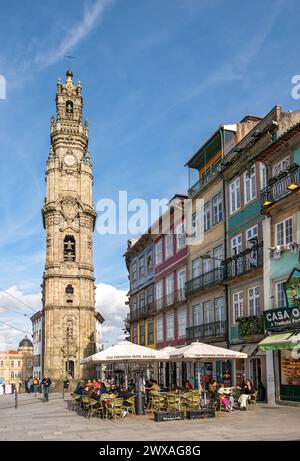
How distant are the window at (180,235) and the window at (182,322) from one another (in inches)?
171

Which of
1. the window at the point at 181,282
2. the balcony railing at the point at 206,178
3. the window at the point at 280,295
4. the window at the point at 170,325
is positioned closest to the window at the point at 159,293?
the window at the point at 170,325

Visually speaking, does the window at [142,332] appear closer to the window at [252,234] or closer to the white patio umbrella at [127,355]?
the window at [252,234]

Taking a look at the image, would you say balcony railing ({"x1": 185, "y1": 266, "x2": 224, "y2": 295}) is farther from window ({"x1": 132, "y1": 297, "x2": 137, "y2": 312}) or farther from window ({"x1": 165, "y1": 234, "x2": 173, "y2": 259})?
window ({"x1": 132, "y1": 297, "x2": 137, "y2": 312})

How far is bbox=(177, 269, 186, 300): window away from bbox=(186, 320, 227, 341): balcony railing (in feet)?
10.0

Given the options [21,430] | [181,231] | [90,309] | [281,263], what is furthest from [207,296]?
[90,309]

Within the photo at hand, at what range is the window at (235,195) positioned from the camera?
2980 cm

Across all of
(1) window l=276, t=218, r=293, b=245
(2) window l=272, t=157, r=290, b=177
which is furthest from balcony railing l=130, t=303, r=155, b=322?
(2) window l=272, t=157, r=290, b=177

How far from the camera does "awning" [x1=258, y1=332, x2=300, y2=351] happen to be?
851 inches

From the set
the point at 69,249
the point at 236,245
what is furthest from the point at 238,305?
the point at 69,249

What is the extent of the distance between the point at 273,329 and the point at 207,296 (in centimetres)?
978

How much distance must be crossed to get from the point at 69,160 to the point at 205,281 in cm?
5073

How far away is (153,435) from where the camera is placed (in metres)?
14.8

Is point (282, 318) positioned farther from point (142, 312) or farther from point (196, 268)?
point (142, 312)
